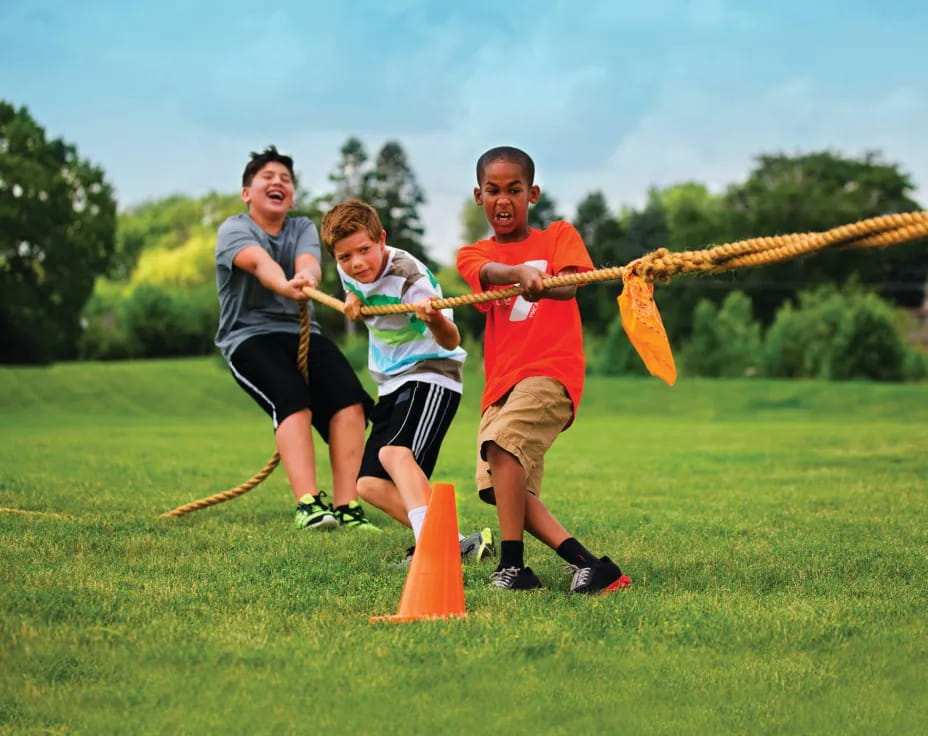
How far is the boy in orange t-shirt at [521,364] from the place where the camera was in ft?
16.0

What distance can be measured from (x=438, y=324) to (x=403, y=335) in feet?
2.05

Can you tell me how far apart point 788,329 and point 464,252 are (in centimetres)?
3600

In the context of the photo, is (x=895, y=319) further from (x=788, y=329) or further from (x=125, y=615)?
(x=125, y=615)

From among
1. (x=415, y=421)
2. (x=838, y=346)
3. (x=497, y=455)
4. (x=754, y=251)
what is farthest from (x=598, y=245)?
(x=754, y=251)

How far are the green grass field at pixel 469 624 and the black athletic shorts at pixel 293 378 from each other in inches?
30.7

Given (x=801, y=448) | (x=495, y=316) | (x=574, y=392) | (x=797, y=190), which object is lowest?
(x=801, y=448)

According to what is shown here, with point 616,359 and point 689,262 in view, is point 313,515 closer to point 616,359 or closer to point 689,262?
point 689,262

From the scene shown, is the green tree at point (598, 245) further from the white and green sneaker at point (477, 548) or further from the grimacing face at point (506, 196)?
the grimacing face at point (506, 196)

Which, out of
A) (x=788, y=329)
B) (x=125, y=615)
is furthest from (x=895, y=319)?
(x=125, y=615)

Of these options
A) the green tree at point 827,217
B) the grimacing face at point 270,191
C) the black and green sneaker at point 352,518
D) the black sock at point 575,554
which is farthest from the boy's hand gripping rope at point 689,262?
the green tree at point 827,217

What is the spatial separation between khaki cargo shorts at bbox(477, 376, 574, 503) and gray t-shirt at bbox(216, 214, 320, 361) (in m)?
2.51

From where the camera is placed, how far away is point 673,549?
5.92m

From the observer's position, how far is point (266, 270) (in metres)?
6.72

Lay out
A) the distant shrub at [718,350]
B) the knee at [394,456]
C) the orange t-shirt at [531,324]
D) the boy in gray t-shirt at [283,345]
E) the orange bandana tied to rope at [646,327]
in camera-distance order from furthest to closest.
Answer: the distant shrub at [718,350], the boy in gray t-shirt at [283,345], the knee at [394,456], the orange t-shirt at [531,324], the orange bandana tied to rope at [646,327]
